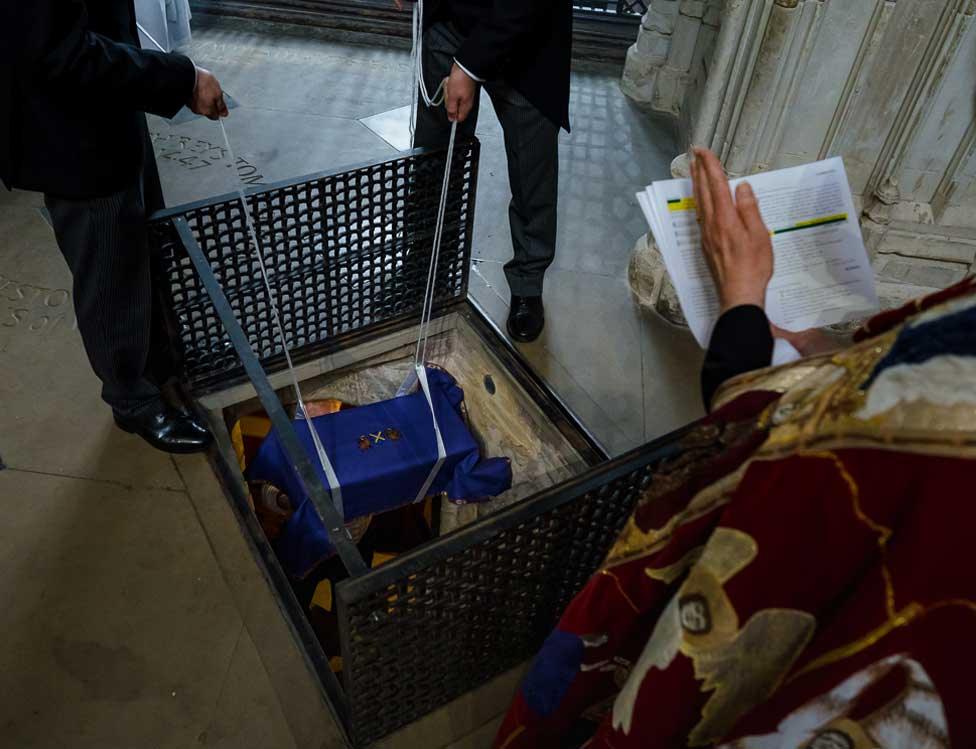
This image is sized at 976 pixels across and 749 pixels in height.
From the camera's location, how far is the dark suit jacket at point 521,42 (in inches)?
59.4

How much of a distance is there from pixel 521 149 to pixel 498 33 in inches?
12.4

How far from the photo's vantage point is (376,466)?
1.59m

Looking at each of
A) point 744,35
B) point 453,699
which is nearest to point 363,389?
point 453,699

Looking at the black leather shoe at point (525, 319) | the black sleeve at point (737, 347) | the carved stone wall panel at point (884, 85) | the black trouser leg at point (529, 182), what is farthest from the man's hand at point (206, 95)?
the carved stone wall panel at point (884, 85)

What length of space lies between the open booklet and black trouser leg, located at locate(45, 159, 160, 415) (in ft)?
3.13

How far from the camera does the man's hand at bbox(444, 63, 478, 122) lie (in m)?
1.56

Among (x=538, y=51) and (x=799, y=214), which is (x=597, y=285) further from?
(x=799, y=214)

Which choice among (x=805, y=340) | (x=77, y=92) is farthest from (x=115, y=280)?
(x=805, y=340)

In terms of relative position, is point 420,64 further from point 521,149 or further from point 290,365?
point 290,365

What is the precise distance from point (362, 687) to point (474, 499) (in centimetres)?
61

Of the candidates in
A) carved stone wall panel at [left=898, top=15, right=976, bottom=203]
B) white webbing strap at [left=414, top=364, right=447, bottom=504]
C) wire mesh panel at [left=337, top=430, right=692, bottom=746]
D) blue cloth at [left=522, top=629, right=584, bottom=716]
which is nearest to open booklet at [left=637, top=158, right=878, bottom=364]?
wire mesh panel at [left=337, top=430, right=692, bottom=746]

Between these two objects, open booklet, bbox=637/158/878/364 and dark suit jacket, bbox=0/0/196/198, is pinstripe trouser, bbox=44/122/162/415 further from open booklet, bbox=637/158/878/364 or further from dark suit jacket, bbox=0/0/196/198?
open booklet, bbox=637/158/878/364

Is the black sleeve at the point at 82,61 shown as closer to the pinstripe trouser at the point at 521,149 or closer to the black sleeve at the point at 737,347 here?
the pinstripe trouser at the point at 521,149

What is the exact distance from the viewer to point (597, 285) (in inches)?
89.4
